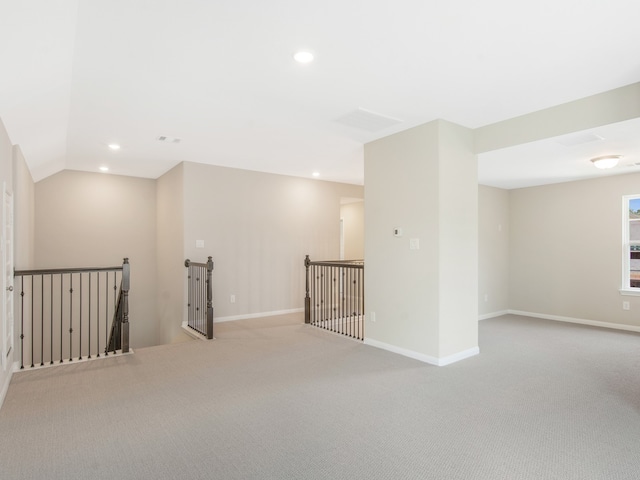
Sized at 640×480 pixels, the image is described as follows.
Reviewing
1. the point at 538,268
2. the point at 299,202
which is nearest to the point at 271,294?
the point at 299,202

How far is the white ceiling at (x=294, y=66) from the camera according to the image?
2164 mm

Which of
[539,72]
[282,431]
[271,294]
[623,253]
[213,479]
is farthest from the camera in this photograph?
[271,294]

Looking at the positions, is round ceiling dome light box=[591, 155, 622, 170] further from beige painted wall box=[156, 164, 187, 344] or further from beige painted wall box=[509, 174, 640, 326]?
beige painted wall box=[156, 164, 187, 344]

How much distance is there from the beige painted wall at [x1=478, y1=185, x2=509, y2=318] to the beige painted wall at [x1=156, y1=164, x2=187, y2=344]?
5210mm

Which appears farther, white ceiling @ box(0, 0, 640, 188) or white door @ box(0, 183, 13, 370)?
white door @ box(0, 183, 13, 370)

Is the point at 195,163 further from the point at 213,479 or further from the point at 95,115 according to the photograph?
the point at 213,479

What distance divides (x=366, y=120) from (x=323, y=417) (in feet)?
9.61

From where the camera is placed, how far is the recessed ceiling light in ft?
8.65

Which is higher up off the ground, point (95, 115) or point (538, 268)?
point (95, 115)

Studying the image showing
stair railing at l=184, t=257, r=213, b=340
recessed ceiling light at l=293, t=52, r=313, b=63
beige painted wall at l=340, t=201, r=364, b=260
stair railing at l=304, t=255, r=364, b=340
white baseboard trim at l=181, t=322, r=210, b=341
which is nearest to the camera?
recessed ceiling light at l=293, t=52, r=313, b=63

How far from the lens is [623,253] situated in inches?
234

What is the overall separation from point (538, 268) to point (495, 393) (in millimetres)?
4520

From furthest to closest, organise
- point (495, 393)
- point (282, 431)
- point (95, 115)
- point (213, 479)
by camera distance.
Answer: point (95, 115) → point (495, 393) → point (282, 431) → point (213, 479)

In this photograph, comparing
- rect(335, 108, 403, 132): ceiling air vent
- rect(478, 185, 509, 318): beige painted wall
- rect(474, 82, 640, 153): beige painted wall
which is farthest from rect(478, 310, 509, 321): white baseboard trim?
rect(335, 108, 403, 132): ceiling air vent
